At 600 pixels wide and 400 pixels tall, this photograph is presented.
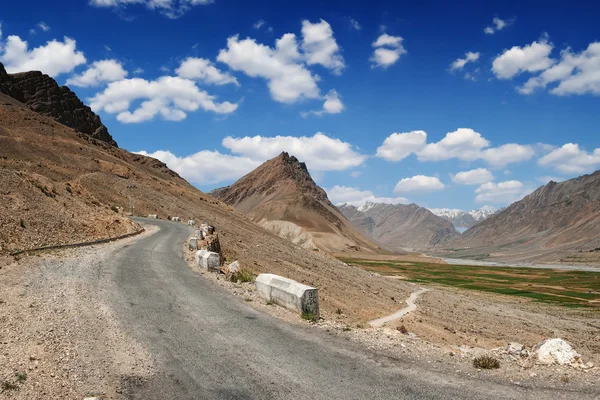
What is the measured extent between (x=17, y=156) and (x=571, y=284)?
123m

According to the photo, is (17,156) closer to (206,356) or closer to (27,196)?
(27,196)

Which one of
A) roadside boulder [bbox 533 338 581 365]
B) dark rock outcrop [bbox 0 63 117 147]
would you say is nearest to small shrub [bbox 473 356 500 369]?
roadside boulder [bbox 533 338 581 365]

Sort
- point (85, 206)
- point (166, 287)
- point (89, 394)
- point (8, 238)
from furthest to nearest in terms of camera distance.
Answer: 1. point (85, 206)
2. point (8, 238)
3. point (166, 287)
4. point (89, 394)

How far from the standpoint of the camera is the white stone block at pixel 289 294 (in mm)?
15188

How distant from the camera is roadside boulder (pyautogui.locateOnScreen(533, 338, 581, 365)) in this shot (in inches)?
417

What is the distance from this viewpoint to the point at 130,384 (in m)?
8.99

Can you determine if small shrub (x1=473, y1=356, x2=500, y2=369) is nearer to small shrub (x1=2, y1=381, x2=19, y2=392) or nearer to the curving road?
the curving road

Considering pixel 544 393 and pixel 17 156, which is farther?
pixel 17 156

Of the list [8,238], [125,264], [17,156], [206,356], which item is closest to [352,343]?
[206,356]

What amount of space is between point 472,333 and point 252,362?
2982cm

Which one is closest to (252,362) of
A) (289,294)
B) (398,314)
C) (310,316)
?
(310,316)

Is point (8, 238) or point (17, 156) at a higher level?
point (17, 156)

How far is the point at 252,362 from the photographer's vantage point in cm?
1045

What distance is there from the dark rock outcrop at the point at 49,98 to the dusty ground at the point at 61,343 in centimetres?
16172
